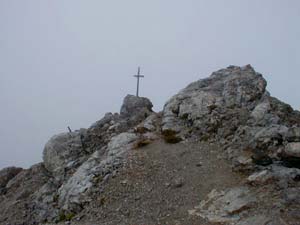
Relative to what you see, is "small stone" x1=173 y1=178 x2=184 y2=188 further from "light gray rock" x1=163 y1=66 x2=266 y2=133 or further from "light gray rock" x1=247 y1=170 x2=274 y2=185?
"light gray rock" x1=163 y1=66 x2=266 y2=133

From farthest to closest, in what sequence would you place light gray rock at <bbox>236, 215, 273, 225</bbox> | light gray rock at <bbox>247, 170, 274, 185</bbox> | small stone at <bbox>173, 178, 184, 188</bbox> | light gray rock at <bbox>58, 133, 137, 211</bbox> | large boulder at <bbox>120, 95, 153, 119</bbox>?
1. large boulder at <bbox>120, 95, 153, 119</bbox>
2. light gray rock at <bbox>58, 133, 137, 211</bbox>
3. small stone at <bbox>173, 178, 184, 188</bbox>
4. light gray rock at <bbox>247, 170, 274, 185</bbox>
5. light gray rock at <bbox>236, 215, 273, 225</bbox>

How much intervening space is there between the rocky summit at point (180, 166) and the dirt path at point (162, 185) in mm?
56

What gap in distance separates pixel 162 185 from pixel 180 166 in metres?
1.77

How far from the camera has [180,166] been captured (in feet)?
68.1

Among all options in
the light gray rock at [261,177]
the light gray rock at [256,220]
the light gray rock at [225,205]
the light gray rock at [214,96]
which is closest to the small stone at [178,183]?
the light gray rock at [225,205]

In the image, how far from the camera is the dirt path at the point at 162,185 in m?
17.4

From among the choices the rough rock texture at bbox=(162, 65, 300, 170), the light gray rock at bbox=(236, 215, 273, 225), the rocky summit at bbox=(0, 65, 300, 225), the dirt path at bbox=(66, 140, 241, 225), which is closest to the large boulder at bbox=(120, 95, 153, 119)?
the rocky summit at bbox=(0, 65, 300, 225)

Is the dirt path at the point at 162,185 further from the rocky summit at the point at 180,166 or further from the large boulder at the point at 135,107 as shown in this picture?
the large boulder at the point at 135,107

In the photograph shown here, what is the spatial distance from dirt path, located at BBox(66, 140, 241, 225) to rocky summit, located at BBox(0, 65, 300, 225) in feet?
0.18

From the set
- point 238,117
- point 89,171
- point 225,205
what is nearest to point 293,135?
point 238,117

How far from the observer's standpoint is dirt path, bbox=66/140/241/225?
1738cm

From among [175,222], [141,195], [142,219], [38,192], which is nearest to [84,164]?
[38,192]

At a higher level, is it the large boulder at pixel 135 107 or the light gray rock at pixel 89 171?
the large boulder at pixel 135 107

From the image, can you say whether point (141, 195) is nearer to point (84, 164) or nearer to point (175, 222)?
point (175, 222)
